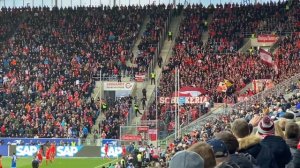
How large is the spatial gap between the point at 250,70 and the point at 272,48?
193 inches

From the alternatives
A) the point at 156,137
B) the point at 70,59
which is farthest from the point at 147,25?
the point at 156,137

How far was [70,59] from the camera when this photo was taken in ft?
180

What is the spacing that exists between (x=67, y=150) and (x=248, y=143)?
37.4m

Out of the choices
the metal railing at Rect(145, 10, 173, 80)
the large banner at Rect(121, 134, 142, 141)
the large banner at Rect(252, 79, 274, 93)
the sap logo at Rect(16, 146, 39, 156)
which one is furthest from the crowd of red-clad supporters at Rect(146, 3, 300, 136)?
the sap logo at Rect(16, 146, 39, 156)

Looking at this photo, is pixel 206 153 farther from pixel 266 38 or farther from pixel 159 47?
pixel 159 47

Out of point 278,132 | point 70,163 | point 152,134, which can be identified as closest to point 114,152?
point 152,134

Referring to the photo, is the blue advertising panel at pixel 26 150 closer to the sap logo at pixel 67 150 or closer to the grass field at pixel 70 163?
the grass field at pixel 70 163

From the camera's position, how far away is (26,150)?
4447 centimetres

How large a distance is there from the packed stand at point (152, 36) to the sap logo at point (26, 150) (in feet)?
35.0

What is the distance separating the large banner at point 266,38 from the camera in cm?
5088

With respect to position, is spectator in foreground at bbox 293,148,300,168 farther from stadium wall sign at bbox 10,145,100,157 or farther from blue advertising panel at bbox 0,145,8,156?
blue advertising panel at bbox 0,145,8,156

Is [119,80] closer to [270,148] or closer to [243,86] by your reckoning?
[243,86]

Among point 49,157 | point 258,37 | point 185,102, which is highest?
point 258,37

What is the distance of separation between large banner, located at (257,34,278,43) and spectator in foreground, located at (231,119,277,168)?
4422 centimetres
